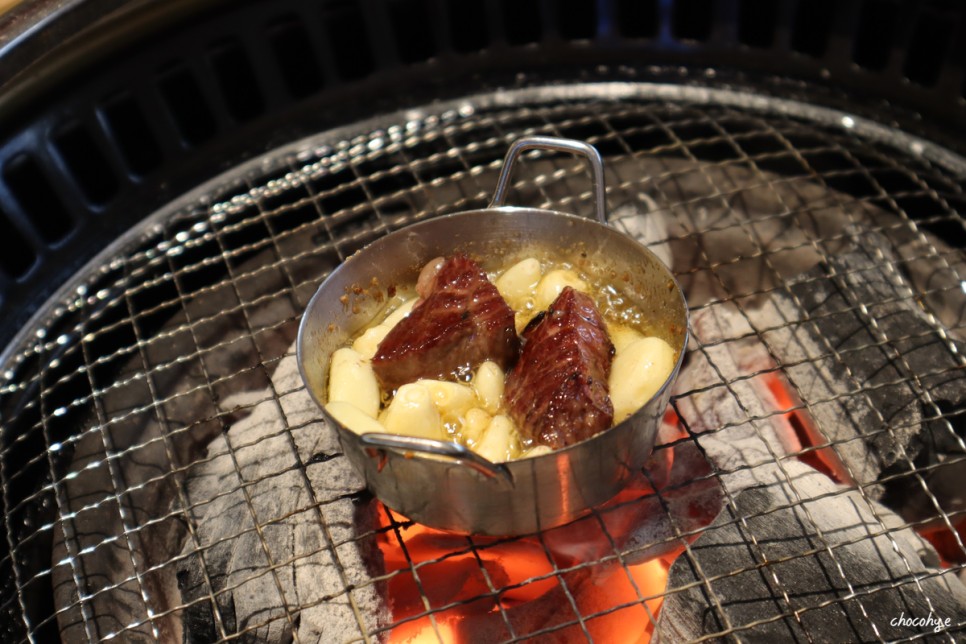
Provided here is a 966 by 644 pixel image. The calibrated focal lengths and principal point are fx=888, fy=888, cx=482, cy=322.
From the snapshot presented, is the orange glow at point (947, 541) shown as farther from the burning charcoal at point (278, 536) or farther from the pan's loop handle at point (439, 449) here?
the burning charcoal at point (278, 536)

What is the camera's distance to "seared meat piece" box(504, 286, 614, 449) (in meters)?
1.83

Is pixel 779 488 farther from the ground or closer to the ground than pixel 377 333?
closer to the ground

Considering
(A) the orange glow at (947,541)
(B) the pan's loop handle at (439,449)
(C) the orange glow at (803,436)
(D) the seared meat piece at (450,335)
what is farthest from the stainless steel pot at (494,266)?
(A) the orange glow at (947,541)

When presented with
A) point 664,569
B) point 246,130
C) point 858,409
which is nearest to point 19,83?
point 246,130

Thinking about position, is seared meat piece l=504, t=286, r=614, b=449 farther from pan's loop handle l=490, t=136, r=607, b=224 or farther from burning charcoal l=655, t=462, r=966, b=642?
burning charcoal l=655, t=462, r=966, b=642

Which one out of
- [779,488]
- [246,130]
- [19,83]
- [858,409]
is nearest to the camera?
[779,488]

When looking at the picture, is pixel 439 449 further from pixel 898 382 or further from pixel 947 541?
pixel 947 541

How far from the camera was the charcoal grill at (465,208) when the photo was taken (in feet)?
6.59

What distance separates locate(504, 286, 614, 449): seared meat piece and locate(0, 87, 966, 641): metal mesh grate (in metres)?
0.29

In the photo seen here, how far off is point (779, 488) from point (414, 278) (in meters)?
1.04

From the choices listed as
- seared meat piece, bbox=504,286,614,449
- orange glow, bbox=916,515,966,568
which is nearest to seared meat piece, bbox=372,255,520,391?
seared meat piece, bbox=504,286,614,449

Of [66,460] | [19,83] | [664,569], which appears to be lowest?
[664,569]

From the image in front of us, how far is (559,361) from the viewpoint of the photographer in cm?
193

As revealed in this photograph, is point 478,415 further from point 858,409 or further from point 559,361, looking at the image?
point 858,409
